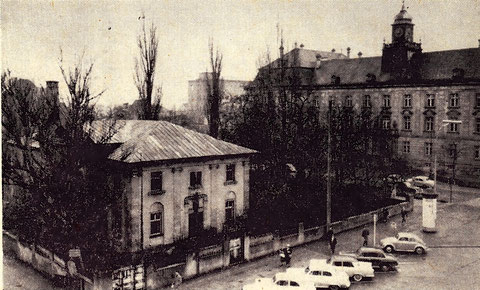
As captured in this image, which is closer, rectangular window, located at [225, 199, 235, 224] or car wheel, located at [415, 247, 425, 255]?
car wheel, located at [415, 247, 425, 255]

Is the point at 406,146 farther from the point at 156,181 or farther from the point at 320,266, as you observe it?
the point at 156,181

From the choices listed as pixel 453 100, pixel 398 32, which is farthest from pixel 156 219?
pixel 398 32

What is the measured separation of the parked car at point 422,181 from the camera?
46.6 m

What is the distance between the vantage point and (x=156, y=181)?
2747 centimetres

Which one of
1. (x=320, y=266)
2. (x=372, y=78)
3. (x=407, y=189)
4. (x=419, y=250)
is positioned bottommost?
(x=419, y=250)

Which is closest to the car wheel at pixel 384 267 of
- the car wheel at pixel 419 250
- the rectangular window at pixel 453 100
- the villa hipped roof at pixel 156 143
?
the car wheel at pixel 419 250

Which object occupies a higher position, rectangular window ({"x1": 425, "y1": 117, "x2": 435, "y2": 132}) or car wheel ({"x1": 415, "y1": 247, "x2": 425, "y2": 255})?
rectangular window ({"x1": 425, "y1": 117, "x2": 435, "y2": 132})

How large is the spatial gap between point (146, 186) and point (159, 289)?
6994mm

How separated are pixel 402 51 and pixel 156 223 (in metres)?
42.7

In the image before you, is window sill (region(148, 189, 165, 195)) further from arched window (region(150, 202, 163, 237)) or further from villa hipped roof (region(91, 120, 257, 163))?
villa hipped roof (region(91, 120, 257, 163))

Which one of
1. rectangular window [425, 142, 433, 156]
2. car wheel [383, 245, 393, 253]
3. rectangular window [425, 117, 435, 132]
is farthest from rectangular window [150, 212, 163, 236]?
rectangular window [425, 117, 435, 132]

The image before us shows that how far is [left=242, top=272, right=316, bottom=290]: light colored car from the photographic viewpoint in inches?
806

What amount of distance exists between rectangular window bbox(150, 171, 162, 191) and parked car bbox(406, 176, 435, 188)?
30563mm

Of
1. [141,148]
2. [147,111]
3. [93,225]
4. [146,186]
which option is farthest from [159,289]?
[147,111]
